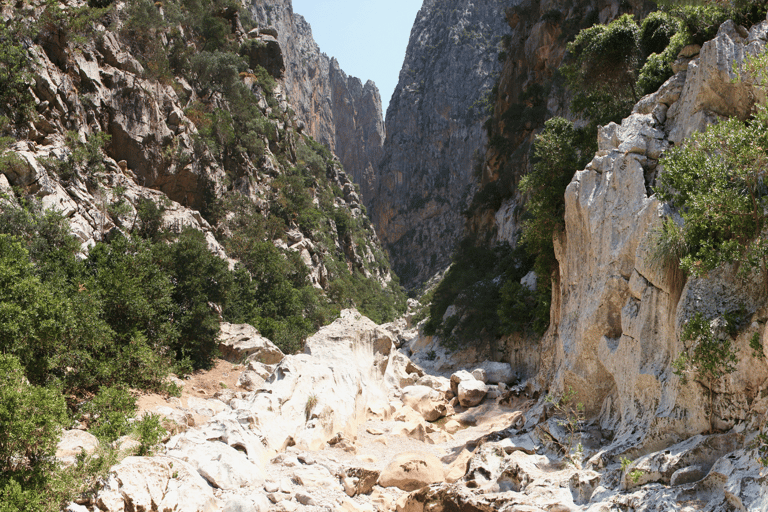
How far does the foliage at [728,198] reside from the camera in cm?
703

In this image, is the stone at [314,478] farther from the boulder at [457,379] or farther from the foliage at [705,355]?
the boulder at [457,379]

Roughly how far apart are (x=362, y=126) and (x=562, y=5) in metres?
91.0

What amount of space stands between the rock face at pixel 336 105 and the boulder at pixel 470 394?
3422 inches

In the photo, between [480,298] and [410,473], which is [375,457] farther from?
[480,298]

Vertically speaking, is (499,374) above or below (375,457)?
above

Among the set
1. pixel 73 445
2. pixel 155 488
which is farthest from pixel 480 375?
pixel 73 445

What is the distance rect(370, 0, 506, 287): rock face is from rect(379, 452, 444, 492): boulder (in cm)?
7699

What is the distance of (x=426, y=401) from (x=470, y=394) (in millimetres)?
2099

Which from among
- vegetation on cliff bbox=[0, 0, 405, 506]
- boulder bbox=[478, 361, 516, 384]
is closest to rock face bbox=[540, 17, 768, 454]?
vegetation on cliff bbox=[0, 0, 405, 506]

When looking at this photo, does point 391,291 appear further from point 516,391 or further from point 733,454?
point 733,454

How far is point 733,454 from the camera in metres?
6.19

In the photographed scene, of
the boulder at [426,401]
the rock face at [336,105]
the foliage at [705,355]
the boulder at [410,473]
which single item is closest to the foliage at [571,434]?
the foliage at [705,355]

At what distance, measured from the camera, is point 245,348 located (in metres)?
21.4

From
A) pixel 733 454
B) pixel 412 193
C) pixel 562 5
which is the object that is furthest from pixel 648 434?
pixel 412 193
